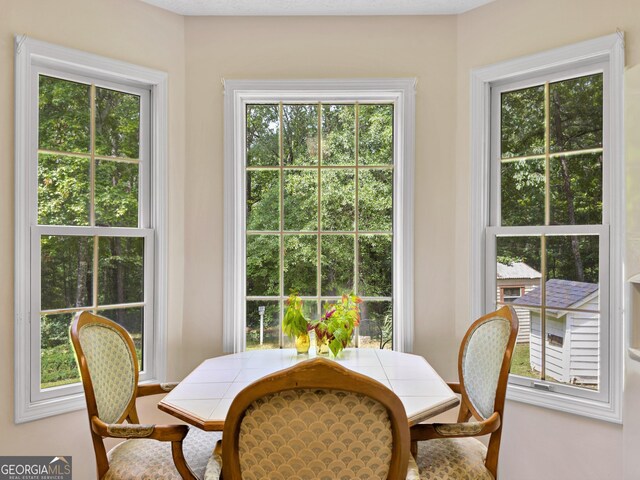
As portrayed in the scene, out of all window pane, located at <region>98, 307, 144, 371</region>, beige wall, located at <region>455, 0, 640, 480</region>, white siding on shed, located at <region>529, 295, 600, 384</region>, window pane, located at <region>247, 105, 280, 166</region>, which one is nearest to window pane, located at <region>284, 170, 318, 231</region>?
window pane, located at <region>247, 105, 280, 166</region>

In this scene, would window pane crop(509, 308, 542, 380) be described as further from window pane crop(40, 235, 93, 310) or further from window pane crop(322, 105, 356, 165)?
window pane crop(40, 235, 93, 310)

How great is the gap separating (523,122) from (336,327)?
1.47m

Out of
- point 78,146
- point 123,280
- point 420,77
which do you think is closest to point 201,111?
point 78,146

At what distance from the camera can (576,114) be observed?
7.38 ft

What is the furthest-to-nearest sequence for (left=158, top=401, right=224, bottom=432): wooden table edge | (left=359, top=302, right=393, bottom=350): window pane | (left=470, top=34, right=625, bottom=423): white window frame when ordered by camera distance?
1. (left=359, top=302, right=393, bottom=350): window pane
2. (left=470, top=34, right=625, bottom=423): white window frame
3. (left=158, top=401, right=224, bottom=432): wooden table edge

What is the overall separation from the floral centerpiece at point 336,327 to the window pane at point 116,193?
46.6 inches

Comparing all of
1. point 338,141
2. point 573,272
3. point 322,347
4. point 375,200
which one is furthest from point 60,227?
point 573,272

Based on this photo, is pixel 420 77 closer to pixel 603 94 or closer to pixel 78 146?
pixel 603 94

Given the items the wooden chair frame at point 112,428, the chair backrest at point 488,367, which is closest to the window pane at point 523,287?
the chair backrest at point 488,367

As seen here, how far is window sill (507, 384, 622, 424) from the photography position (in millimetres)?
2055

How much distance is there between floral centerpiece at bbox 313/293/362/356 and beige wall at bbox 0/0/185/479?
2.86 feet

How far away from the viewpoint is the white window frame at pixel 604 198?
2.04 m

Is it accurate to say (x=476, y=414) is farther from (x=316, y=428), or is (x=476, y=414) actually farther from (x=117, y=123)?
(x=117, y=123)

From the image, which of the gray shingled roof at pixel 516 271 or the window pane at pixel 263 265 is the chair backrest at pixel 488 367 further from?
the window pane at pixel 263 265
